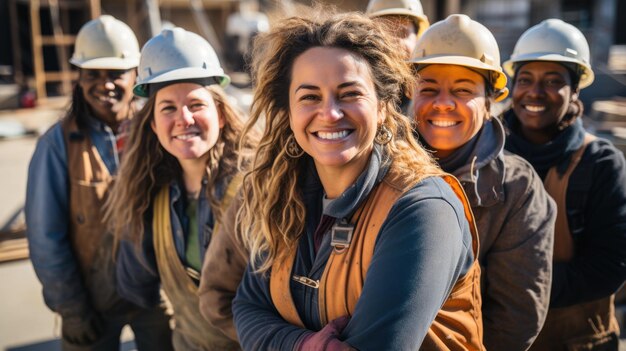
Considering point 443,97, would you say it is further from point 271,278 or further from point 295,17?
point 271,278

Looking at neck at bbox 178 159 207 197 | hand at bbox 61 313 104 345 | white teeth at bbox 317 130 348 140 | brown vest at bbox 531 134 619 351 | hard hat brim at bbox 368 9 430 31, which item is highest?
hard hat brim at bbox 368 9 430 31

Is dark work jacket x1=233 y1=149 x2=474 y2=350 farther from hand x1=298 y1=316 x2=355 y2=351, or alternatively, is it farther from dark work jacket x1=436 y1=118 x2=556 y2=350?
dark work jacket x1=436 y1=118 x2=556 y2=350

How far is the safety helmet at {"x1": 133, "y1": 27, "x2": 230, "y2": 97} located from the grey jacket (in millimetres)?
1314

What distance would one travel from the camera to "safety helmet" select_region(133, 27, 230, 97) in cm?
256

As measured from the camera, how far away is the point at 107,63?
3.24m

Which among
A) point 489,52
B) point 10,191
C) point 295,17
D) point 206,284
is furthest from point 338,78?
point 10,191

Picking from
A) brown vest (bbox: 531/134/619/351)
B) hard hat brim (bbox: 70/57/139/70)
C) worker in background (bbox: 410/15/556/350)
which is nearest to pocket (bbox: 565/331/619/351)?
brown vest (bbox: 531/134/619/351)

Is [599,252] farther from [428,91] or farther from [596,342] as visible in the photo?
[428,91]

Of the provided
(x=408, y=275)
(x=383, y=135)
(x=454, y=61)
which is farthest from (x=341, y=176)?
(x=454, y=61)

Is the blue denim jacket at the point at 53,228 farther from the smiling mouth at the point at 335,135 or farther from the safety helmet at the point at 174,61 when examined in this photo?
the smiling mouth at the point at 335,135

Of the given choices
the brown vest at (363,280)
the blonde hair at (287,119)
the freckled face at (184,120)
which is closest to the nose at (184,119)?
the freckled face at (184,120)

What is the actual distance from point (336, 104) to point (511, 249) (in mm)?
850

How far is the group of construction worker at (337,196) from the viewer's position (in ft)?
5.39

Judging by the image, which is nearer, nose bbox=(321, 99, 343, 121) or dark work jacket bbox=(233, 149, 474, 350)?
dark work jacket bbox=(233, 149, 474, 350)
